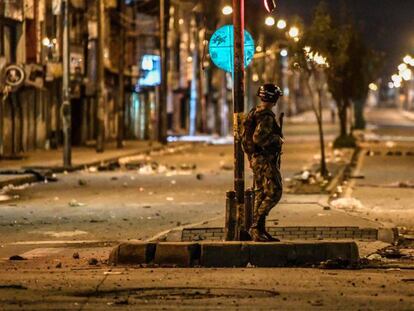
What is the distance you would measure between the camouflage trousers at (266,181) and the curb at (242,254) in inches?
27.4

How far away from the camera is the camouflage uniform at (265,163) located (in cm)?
1417

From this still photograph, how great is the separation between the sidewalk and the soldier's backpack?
15282 millimetres

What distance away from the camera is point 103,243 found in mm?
16844

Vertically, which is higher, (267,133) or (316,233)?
(267,133)

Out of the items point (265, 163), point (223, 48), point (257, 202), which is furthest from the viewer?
point (223, 48)

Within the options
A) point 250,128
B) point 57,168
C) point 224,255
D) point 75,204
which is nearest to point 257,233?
point 224,255

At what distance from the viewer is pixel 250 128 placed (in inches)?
563

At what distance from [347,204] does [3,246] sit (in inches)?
326

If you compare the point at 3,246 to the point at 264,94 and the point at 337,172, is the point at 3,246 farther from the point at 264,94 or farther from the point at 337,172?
the point at 337,172

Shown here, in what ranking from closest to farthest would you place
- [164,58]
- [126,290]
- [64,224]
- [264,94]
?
[126,290]
[264,94]
[64,224]
[164,58]

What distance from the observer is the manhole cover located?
11211 millimetres

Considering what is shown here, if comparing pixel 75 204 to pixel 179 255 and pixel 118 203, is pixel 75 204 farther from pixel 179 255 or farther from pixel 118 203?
pixel 179 255

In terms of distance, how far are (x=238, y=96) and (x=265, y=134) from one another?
2.99ft

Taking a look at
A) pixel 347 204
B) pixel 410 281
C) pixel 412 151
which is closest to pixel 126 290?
pixel 410 281
